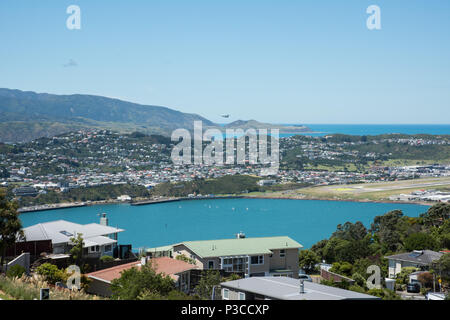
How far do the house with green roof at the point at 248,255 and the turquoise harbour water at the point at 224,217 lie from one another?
59.9 ft

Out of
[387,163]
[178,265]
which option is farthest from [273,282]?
[387,163]

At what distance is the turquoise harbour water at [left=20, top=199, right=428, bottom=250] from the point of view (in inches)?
1216

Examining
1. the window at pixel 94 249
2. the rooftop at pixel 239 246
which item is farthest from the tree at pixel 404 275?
the window at pixel 94 249

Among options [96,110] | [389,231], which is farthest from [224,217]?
[96,110]

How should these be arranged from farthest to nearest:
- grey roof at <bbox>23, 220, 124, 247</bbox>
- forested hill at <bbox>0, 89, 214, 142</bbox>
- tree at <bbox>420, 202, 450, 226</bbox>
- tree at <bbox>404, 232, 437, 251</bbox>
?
forested hill at <bbox>0, 89, 214, 142</bbox> → tree at <bbox>420, 202, 450, 226</bbox> → tree at <bbox>404, 232, 437, 251</bbox> → grey roof at <bbox>23, 220, 124, 247</bbox>

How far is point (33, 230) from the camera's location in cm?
805

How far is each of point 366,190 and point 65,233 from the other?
4318 cm

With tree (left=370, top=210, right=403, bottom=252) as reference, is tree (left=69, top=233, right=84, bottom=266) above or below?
above

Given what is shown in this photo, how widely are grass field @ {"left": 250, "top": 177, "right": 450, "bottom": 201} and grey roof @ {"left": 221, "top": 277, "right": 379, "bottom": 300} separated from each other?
41581 mm

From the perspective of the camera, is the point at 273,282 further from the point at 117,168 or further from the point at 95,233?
the point at 117,168

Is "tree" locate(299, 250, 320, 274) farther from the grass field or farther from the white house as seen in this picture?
the grass field

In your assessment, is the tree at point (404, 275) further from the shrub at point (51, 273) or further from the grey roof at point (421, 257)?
the shrub at point (51, 273)

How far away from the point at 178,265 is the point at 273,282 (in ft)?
9.53

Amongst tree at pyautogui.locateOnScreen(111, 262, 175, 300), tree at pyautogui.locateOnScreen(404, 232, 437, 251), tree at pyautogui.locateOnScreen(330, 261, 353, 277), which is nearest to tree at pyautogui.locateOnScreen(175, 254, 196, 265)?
tree at pyautogui.locateOnScreen(111, 262, 175, 300)
